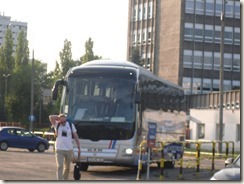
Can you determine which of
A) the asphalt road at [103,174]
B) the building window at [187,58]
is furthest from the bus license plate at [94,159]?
the building window at [187,58]

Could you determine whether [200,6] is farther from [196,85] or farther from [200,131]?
[200,131]

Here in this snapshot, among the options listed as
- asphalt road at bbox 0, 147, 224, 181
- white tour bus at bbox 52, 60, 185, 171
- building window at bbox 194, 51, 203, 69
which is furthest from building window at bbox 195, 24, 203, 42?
white tour bus at bbox 52, 60, 185, 171

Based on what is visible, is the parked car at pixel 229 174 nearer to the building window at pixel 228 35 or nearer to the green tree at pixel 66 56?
the green tree at pixel 66 56

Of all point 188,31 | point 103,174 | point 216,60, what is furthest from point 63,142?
point 216,60

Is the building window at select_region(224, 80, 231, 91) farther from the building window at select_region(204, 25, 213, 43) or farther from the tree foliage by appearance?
the tree foliage

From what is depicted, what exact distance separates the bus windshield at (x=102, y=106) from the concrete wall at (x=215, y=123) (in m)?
29.3

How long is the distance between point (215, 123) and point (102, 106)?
34.3 m

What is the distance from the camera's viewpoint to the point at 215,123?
5691cm

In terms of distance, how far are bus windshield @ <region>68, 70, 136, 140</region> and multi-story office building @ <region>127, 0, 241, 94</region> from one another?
6501 cm

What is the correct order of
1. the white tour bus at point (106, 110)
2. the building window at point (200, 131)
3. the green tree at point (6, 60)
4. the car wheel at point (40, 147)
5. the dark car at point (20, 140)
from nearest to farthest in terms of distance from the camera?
the white tour bus at point (106, 110), the dark car at point (20, 140), the car wheel at point (40, 147), the building window at point (200, 131), the green tree at point (6, 60)

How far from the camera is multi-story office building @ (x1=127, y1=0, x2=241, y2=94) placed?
89688 millimetres

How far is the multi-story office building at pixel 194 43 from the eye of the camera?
3531 inches

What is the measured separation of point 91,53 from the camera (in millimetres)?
90000

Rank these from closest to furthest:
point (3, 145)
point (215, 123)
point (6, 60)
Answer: point (3, 145), point (215, 123), point (6, 60)
